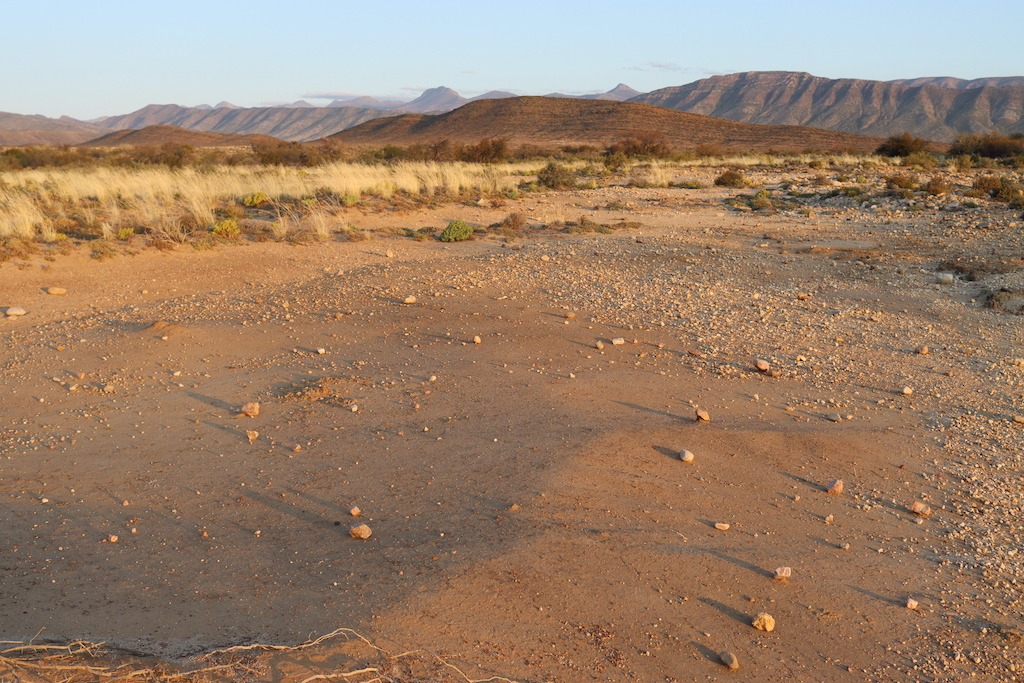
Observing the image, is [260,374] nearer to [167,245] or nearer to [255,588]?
[255,588]

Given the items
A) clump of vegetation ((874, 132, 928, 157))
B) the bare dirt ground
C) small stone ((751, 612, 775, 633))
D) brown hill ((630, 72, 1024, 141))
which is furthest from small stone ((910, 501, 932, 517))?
brown hill ((630, 72, 1024, 141))

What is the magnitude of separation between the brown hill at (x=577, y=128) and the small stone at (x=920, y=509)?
5566 cm

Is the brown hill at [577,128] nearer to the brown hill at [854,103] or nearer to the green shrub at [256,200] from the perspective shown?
the green shrub at [256,200]

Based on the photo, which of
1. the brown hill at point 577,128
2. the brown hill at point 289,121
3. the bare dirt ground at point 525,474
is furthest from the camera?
the brown hill at point 289,121

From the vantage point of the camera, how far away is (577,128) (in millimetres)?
72000

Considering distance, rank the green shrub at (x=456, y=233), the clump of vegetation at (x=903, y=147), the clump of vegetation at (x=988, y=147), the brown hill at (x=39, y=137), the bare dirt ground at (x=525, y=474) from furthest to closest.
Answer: the brown hill at (x=39, y=137) < the clump of vegetation at (x=903, y=147) < the clump of vegetation at (x=988, y=147) < the green shrub at (x=456, y=233) < the bare dirt ground at (x=525, y=474)

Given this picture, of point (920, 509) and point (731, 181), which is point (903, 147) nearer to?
point (731, 181)

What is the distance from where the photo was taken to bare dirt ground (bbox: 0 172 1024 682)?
131 inches

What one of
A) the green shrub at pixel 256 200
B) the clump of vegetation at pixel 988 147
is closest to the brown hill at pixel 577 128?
the clump of vegetation at pixel 988 147

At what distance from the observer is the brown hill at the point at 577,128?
62.2 m

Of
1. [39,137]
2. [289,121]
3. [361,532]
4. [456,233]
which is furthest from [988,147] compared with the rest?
[289,121]

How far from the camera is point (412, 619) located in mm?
3332

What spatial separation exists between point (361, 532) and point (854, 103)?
468 feet

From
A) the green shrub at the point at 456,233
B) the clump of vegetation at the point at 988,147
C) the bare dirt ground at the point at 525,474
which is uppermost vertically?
the clump of vegetation at the point at 988,147
